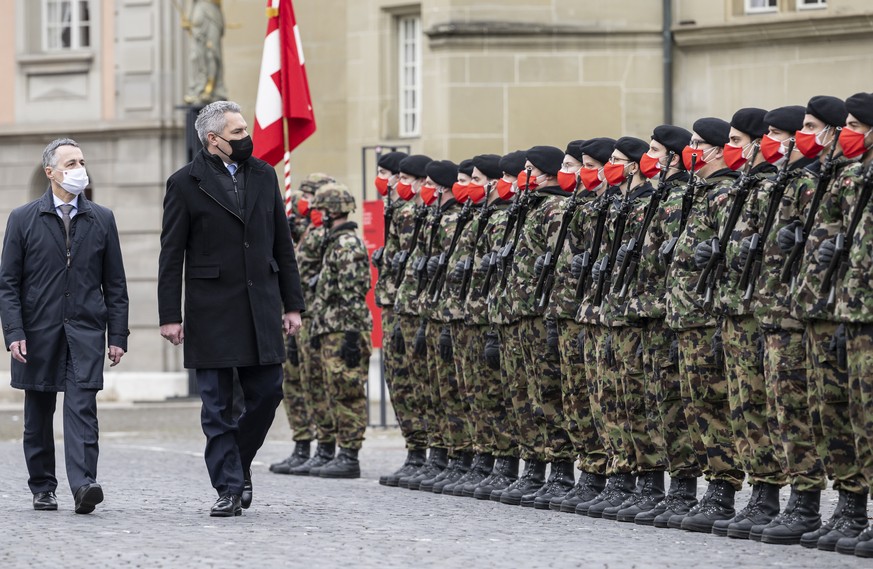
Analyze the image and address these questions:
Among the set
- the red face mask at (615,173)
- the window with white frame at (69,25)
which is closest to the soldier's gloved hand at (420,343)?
the red face mask at (615,173)

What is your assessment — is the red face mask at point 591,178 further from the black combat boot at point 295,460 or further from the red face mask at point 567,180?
the black combat boot at point 295,460

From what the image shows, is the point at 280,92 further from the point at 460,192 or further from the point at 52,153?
the point at 52,153

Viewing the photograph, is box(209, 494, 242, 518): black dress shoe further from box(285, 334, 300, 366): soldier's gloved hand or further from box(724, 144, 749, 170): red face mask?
box(285, 334, 300, 366): soldier's gloved hand

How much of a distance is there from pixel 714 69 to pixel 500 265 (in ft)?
33.9

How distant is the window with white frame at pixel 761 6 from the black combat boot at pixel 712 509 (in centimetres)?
1209

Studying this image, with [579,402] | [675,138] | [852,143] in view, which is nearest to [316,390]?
[579,402]

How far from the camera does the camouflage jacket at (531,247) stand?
41.0ft

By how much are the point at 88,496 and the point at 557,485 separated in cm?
281

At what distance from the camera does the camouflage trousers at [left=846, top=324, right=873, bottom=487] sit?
31.0 feet

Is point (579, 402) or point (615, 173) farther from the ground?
point (615, 173)

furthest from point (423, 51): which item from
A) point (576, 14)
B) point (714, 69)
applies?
point (714, 69)

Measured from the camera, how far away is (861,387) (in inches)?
373

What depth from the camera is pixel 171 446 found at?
18734 millimetres

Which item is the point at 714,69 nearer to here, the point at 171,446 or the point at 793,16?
the point at 793,16
